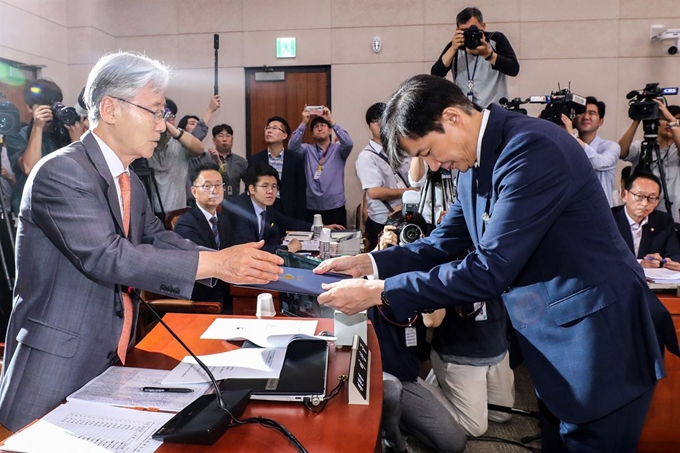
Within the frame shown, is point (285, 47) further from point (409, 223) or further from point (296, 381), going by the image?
point (296, 381)

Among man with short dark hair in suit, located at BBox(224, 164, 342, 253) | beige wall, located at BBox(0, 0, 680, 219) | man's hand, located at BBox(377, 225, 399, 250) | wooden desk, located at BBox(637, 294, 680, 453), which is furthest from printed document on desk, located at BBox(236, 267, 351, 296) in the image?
beige wall, located at BBox(0, 0, 680, 219)

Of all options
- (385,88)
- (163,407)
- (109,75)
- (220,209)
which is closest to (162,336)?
(163,407)

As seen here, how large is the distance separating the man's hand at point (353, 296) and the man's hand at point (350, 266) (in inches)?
6.4

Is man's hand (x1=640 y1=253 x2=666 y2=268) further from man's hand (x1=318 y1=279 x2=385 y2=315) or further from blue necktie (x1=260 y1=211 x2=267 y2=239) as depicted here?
blue necktie (x1=260 y1=211 x2=267 y2=239)

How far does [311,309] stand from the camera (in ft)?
6.80

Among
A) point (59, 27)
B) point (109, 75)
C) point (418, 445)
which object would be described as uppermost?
point (59, 27)

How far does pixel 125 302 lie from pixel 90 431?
395mm

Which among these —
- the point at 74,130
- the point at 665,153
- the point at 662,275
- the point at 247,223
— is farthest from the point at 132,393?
the point at 665,153

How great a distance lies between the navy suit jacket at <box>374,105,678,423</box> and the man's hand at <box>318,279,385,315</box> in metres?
0.24

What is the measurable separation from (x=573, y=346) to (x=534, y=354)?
0.34 ft

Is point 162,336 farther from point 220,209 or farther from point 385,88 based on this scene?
point 385,88

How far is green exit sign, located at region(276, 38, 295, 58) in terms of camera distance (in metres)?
6.19

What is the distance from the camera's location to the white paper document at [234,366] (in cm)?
131

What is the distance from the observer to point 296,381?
4.19 feet
